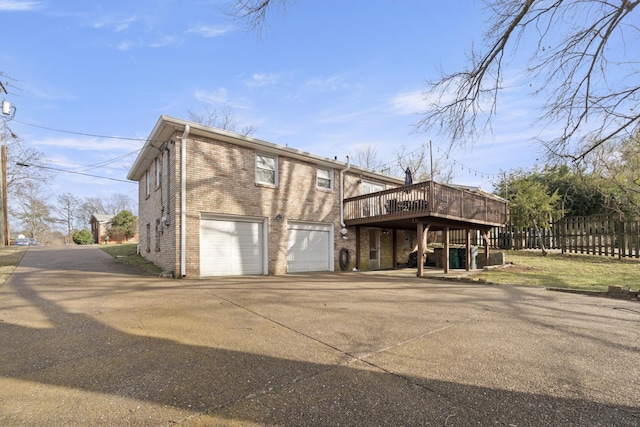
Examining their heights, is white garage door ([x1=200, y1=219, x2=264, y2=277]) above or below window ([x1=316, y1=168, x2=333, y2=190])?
below

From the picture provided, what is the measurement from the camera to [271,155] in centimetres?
1116

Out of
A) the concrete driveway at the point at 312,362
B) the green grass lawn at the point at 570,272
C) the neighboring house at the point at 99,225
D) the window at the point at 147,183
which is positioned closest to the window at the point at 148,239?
the window at the point at 147,183

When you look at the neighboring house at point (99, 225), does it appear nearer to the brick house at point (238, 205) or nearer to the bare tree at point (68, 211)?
the bare tree at point (68, 211)

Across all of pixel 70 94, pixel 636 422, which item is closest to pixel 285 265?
pixel 636 422

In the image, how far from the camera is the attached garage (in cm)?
952

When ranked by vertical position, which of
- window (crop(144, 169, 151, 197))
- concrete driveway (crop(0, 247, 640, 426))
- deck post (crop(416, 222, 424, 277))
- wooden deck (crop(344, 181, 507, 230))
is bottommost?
concrete driveway (crop(0, 247, 640, 426))

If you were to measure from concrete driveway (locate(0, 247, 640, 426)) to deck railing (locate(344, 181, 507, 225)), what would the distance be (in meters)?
5.10

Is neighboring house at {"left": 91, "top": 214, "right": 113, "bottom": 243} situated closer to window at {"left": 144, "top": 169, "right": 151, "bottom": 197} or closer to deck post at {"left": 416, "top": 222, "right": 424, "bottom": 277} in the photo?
window at {"left": 144, "top": 169, "right": 151, "bottom": 197}

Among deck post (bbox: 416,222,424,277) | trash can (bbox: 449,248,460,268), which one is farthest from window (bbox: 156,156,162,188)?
trash can (bbox: 449,248,460,268)

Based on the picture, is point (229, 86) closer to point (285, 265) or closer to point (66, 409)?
point (285, 265)

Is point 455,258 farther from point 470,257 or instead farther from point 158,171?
point 158,171

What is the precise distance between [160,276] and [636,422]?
954 centimetres

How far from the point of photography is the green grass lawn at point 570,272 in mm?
8836

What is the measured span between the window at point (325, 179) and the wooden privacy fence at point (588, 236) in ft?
39.5
